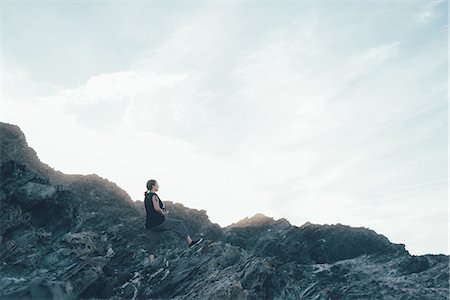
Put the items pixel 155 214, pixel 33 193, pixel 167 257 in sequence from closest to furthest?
pixel 155 214
pixel 167 257
pixel 33 193

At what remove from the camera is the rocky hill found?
531 inches

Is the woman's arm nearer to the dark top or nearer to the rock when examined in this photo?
the dark top

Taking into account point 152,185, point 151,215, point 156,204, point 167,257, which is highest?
point 152,185

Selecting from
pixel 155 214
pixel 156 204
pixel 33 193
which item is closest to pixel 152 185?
pixel 156 204

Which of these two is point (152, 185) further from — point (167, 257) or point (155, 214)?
point (167, 257)

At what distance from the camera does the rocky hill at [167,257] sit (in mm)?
13500

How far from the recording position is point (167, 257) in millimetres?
17141

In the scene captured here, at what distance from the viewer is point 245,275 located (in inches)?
556

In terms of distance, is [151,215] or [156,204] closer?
[156,204]

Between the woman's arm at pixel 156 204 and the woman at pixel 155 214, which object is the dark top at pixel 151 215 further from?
the woman's arm at pixel 156 204

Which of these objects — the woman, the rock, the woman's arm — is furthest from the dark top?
the rock

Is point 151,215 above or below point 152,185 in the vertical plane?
below

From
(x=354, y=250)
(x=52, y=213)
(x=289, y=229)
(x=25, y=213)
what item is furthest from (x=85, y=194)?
(x=354, y=250)

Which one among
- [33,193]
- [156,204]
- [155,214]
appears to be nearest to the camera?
[156,204]
